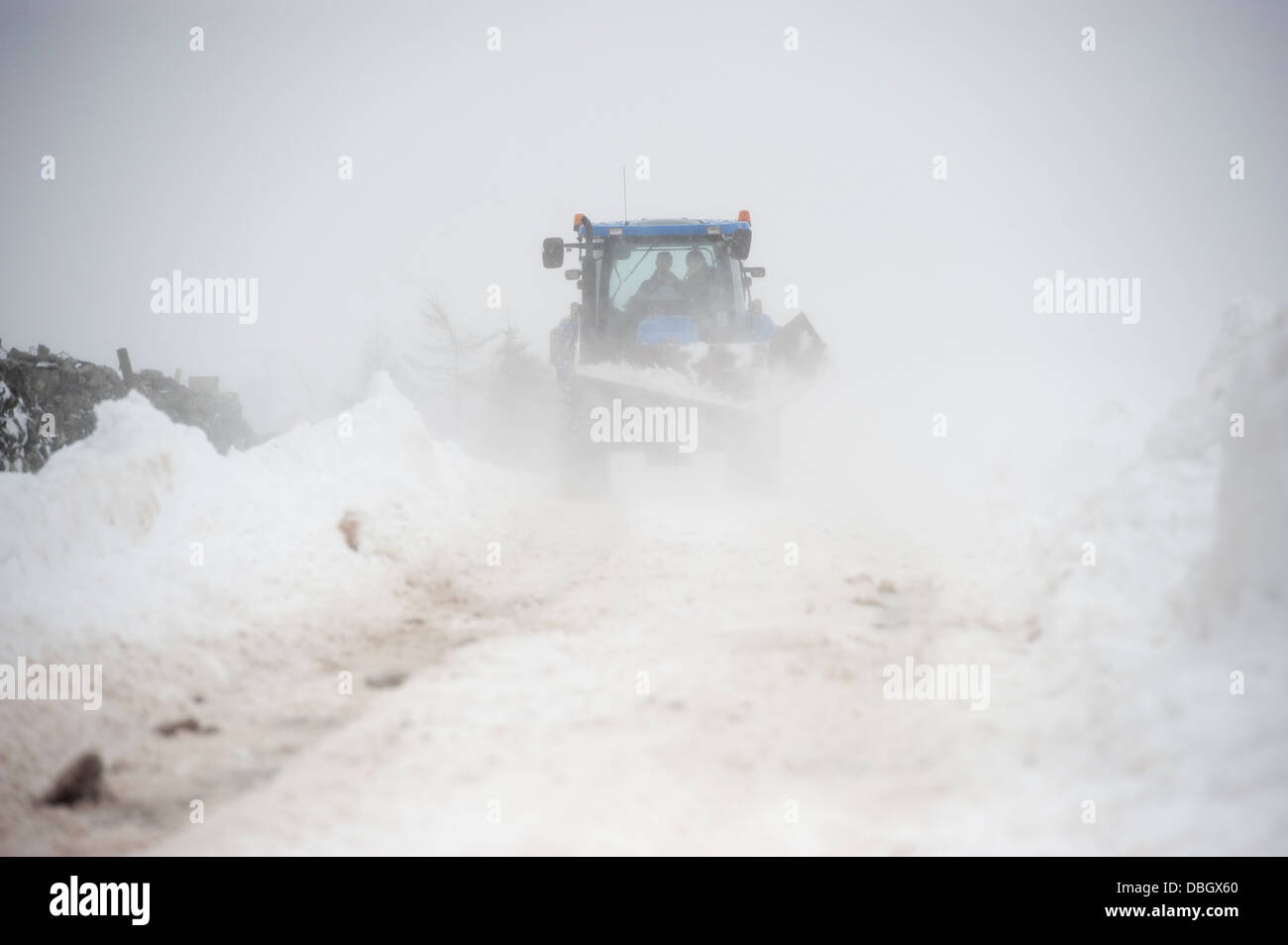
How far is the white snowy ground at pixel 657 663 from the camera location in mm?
2158

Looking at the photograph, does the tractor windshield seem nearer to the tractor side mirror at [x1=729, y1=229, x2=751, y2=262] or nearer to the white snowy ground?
the tractor side mirror at [x1=729, y1=229, x2=751, y2=262]

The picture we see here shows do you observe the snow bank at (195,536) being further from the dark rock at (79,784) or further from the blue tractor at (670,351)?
the blue tractor at (670,351)

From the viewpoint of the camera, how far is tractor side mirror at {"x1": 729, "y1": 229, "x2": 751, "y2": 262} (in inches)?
Answer: 356

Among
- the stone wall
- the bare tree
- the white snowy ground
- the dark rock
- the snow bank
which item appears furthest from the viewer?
the bare tree

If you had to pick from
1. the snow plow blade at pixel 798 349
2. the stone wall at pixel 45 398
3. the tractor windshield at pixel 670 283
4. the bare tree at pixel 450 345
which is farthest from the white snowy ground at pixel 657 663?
the bare tree at pixel 450 345

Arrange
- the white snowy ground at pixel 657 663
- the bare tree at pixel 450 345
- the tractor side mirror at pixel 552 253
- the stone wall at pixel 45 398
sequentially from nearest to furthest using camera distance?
the white snowy ground at pixel 657 663, the tractor side mirror at pixel 552 253, the stone wall at pixel 45 398, the bare tree at pixel 450 345

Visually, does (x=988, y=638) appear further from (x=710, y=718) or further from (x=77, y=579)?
(x=77, y=579)

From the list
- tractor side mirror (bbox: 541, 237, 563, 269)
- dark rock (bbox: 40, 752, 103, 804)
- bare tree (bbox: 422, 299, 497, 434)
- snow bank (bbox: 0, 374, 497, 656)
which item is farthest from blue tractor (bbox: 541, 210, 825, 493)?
bare tree (bbox: 422, 299, 497, 434)

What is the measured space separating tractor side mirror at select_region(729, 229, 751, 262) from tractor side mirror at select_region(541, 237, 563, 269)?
2.16 metres

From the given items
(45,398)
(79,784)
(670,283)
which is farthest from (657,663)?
(45,398)

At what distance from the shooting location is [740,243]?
905 cm

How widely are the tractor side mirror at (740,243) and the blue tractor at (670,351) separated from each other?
0.04 feet

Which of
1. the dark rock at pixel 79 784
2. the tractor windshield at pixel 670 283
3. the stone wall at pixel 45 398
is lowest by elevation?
the dark rock at pixel 79 784
